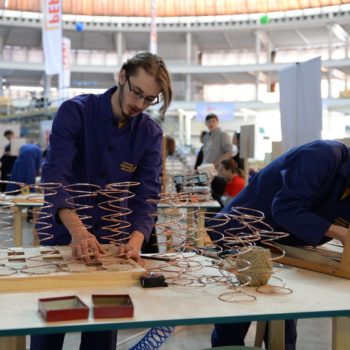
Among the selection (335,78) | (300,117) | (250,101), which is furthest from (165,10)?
(300,117)

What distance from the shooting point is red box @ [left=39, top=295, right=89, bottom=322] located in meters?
1.40

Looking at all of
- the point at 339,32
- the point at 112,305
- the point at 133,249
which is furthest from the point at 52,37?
the point at 112,305

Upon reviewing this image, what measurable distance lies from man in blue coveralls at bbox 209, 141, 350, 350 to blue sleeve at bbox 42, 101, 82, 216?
692 millimetres

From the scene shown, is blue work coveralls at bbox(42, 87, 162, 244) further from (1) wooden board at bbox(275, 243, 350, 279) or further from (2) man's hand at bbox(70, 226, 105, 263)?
(1) wooden board at bbox(275, 243, 350, 279)

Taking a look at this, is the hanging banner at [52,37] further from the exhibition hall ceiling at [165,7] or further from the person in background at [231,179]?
the person in background at [231,179]

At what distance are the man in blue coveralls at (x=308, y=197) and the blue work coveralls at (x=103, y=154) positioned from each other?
427 millimetres

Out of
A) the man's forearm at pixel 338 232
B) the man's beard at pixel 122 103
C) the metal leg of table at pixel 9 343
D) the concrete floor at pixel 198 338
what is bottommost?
the concrete floor at pixel 198 338

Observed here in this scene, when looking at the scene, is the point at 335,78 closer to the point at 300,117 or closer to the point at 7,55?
the point at 7,55

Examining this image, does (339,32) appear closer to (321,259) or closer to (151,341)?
(151,341)

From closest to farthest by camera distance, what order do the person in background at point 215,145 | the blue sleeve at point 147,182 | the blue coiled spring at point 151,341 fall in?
the blue sleeve at point 147,182, the blue coiled spring at point 151,341, the person in background at point 215,145

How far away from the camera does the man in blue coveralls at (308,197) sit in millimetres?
1993

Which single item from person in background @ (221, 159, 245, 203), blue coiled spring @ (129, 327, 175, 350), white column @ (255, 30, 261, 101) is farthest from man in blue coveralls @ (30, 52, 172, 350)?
white column @ (255, 30, 261, 101)

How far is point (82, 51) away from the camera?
1083 inches

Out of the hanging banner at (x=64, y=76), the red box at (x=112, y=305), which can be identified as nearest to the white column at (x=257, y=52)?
the hanging banner at (x=64, y=76)
